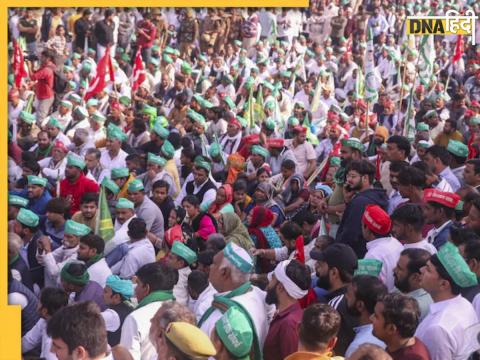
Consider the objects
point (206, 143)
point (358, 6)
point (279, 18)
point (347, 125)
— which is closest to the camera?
point (206, 143)

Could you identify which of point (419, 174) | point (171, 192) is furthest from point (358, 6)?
point (419, 174)

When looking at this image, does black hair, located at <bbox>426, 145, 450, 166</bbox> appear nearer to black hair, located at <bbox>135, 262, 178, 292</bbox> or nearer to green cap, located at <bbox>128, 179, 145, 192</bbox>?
green cap, located at <bbox>128, 179, 145, 192</bbox>

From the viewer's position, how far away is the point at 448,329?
16.3 ft

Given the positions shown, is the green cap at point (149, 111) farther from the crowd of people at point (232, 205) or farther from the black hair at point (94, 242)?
the black hair at point (94, 242)

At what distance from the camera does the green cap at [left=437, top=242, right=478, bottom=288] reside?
17.0ft

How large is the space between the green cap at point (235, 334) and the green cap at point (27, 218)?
13.3 feet

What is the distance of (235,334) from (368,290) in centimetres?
98

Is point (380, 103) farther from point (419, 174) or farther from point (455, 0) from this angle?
point (455, 0)

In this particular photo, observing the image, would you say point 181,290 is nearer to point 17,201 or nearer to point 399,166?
point 399,166

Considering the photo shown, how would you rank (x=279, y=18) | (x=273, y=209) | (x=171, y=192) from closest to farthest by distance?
(x=273, y=209) < (x=171, y=192) < (x=279, y=18)

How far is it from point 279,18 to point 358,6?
9.38 feet

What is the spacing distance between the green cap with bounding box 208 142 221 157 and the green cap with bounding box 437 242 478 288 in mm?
6628

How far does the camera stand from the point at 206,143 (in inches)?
475

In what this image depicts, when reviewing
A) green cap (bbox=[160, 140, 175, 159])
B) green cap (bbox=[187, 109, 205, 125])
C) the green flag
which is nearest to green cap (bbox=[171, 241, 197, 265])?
the green flag
